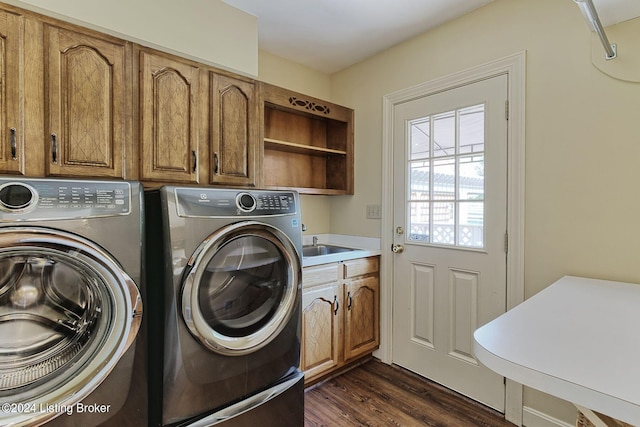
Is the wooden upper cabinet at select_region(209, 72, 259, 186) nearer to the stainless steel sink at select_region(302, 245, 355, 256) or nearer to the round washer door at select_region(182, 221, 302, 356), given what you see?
Answer: the round washer door at select_region(182, 221, 302, 356)

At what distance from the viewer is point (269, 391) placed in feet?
4.94

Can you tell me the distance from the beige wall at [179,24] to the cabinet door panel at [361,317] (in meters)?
1.65

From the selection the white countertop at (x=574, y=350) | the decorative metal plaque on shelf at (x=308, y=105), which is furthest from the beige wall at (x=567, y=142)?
the decorative metal plaque on shelf at (x=308, y=105)

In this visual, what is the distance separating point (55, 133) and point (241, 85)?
3.28 feet

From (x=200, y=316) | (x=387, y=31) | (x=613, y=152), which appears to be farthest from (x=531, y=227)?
(x=200, y=316)

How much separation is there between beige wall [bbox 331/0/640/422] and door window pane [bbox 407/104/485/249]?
0.28 metres

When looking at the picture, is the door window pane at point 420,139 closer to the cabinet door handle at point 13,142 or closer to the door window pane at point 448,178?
the door window pane at point 448,178

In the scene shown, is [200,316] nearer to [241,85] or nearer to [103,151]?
[103,151]

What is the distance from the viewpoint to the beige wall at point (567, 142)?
151 centimetres

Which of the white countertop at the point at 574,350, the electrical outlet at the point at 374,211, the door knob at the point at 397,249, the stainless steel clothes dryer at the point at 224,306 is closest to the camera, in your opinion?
the white countertop at the point at 574,350

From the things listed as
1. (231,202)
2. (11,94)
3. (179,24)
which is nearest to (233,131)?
(179,24)

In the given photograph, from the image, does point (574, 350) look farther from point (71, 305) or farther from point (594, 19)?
point (71, 305)

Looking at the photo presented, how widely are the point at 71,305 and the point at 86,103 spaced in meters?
0.91

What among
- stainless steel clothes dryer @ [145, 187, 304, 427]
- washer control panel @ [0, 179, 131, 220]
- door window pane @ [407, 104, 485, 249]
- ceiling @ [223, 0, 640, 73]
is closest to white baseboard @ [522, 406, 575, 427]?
→ door window pane @ [407, 104, 485, 249]
